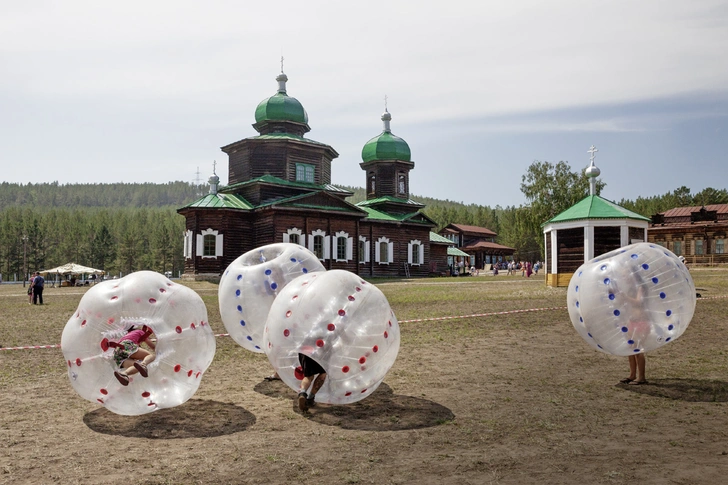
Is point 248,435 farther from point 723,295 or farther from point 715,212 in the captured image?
point 715,212

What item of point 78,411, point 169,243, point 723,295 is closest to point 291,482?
point 78,411

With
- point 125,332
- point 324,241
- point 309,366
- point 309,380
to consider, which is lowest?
point 309,380

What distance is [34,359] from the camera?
10.9 metres

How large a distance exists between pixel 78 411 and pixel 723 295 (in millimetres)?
22208

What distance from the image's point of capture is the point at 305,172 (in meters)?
43.2

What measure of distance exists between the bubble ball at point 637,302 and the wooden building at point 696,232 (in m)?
53.7

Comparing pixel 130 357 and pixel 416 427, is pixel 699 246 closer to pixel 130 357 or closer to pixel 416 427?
pixel 416 427

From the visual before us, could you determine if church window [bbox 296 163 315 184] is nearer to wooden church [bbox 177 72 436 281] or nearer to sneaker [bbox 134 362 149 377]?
wooden church [bbox 177 72 436 281]

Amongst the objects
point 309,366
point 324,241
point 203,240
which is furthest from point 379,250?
point 309,366

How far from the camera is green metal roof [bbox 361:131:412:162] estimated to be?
50.6 m

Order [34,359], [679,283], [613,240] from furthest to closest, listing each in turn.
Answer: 1. [613,240]
2. [34,359]
3. [679,283]

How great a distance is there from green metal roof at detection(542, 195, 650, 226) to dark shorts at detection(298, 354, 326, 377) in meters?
22.0

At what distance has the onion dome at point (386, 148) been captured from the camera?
50.6 meters

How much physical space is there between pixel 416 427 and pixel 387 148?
4521 cm
